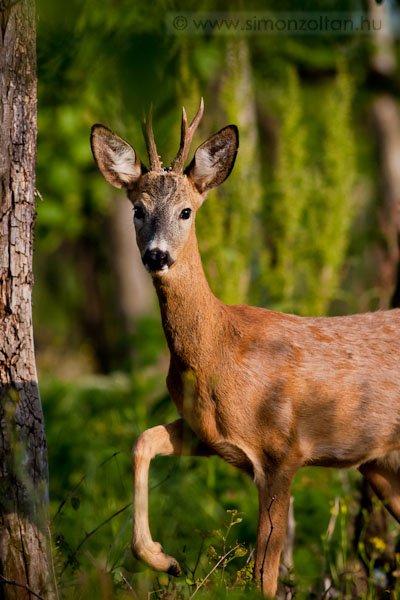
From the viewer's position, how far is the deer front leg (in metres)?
3.74

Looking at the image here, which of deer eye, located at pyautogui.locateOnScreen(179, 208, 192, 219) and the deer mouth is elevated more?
deer eye, located at pyautogui.locateOnScreen(179, 208, 192, 219)

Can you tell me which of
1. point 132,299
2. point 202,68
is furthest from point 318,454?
point 132,299

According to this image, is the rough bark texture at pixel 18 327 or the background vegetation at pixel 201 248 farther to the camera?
the rough bark texture at pixel 18 327

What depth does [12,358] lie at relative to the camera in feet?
11.3

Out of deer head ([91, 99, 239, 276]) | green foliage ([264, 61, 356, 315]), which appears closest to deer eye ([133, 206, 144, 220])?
deer head ([91, 99, 239, 276])

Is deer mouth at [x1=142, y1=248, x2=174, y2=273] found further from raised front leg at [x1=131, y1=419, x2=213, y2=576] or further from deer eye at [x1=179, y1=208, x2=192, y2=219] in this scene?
raised front leg at [x1=131, y1=419, x2=213, y2=576]

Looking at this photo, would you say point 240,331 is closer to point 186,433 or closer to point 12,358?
point 186,433

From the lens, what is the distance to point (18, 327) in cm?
345

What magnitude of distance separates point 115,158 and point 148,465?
165cm

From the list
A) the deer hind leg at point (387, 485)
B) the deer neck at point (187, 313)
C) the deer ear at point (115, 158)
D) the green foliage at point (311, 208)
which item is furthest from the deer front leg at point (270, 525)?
the green foliage at point (311, 208)

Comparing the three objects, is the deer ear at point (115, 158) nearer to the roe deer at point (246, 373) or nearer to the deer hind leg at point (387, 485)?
the roe deer at point (246, 373)

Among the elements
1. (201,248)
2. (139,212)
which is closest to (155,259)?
(139,212)

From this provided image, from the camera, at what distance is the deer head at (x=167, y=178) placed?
13.0 ft

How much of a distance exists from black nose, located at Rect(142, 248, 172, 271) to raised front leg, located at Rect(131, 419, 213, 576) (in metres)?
0.81
